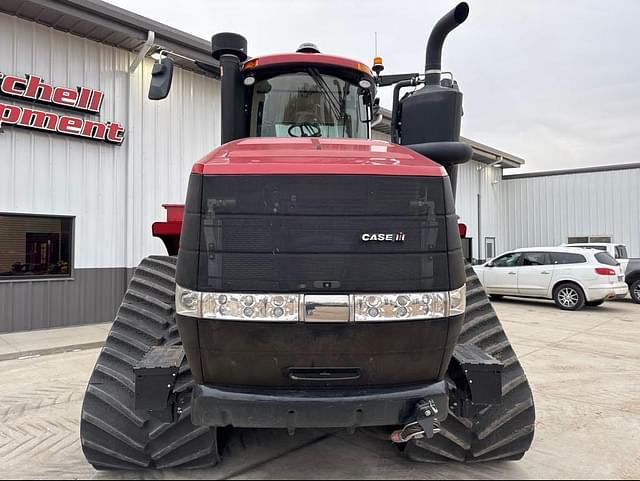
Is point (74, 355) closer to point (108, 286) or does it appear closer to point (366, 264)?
point (108, 286)

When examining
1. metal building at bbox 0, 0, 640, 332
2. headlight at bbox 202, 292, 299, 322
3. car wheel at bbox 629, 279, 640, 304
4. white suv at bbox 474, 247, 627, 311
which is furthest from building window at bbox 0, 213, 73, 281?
car wheel at bbox 629, 279, 640, 304

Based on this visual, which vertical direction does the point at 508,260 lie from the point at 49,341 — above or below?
above

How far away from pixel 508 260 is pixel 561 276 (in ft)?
5.41

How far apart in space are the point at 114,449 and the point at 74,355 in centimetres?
444

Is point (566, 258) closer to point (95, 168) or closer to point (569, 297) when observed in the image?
point (569, 297)

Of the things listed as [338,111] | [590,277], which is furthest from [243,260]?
[590,277]

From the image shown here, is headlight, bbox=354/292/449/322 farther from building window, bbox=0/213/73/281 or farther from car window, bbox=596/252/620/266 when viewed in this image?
car window, bbox=596/252/620/266

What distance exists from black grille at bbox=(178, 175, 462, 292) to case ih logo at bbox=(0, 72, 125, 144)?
749 centimetres

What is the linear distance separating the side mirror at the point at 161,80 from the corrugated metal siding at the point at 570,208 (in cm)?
2101

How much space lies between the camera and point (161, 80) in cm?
331

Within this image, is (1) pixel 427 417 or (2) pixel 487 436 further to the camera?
(2) pixel 487 436

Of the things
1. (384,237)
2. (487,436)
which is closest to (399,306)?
(384,237)

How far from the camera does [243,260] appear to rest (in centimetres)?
208

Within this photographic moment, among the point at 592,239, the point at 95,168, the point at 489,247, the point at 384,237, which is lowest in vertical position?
the point at 489,247
